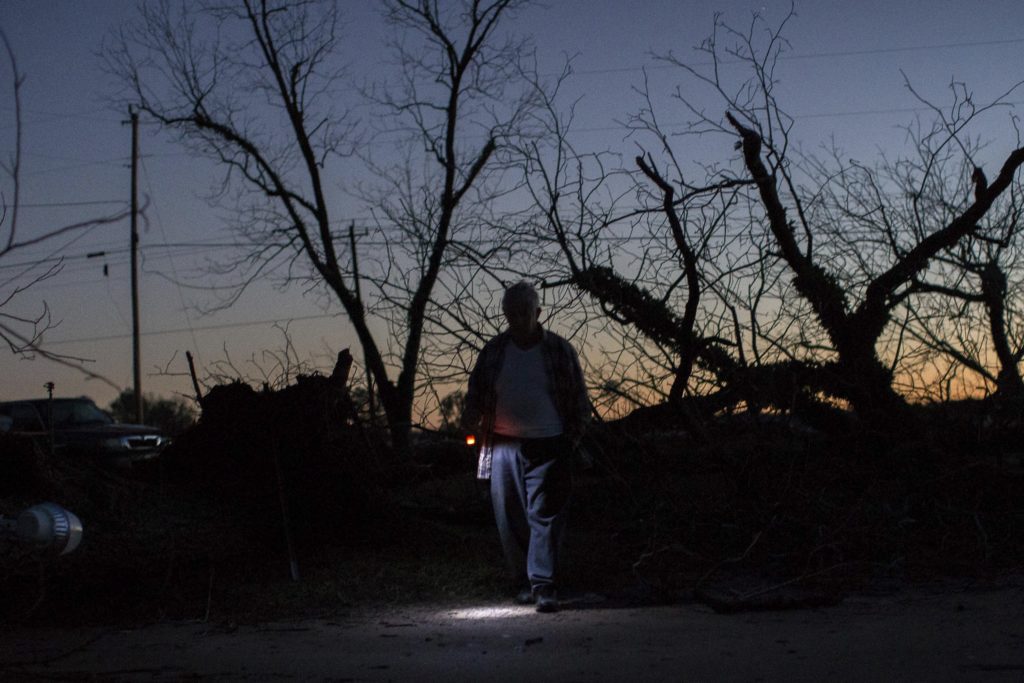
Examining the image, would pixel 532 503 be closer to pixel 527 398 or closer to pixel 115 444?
pixel 527 398

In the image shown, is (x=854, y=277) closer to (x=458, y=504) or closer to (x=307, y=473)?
(x=458, y=504)

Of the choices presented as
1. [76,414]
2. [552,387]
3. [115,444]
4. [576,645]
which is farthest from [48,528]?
[76,414]

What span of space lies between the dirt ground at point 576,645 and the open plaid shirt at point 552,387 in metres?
0.98

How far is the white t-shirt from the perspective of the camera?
6.32m

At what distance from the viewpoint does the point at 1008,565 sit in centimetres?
704

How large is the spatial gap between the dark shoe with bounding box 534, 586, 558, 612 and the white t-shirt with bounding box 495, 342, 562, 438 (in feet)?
2.82

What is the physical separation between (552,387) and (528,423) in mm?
249

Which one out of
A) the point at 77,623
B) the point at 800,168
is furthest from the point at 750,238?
the point at 77,623

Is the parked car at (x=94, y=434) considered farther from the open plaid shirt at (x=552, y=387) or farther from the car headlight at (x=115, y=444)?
the open plaid shirt at (x=552, y=387)

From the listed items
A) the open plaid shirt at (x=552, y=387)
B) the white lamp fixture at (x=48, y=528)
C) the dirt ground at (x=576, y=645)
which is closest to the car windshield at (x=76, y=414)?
the dirt ground at (x=576, y=645)

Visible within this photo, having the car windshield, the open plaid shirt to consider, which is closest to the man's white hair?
the open plaid shirt

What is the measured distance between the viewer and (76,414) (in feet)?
68.4

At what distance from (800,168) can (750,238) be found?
95cm

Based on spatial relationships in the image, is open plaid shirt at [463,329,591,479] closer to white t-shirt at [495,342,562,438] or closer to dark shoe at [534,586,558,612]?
white t-shirt at [495,342,562,438]
